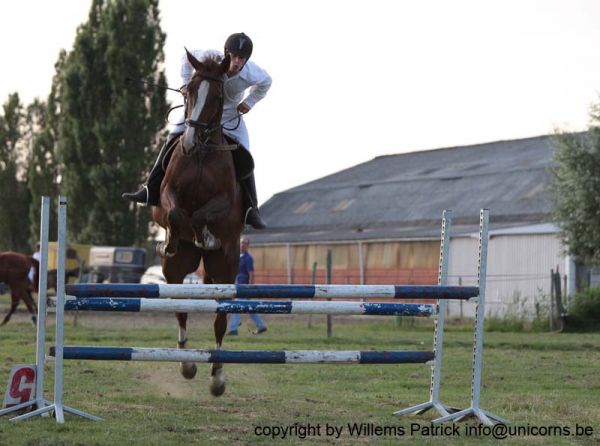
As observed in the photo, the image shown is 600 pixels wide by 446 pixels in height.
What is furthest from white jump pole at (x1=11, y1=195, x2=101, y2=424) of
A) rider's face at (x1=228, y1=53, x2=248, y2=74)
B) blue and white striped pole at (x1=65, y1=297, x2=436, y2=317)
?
rider's face at (x1=228, y1=53, x2=248, y2=74)

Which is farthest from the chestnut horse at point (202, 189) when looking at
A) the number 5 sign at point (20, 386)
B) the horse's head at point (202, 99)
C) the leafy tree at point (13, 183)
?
the leafy tree at point (13, 183)

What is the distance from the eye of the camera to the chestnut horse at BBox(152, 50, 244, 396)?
894 centimetres

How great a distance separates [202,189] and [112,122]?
3912cm

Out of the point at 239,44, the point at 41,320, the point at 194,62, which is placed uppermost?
the point at 239,44

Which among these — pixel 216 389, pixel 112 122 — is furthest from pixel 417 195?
pixel 216 389

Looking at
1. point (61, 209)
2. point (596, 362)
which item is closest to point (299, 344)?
point (596, 362)

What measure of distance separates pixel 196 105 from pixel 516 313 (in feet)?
63.3

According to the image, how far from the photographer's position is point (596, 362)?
15.9 metres

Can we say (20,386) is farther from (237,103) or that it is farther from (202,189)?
(237,103)

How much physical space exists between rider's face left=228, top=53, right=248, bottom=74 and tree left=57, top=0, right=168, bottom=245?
124ft

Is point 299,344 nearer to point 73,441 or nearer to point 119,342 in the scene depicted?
point 119,342

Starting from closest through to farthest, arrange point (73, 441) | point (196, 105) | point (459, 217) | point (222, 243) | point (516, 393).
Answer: point (73, 441), point (196, 105), point (222, 243), point (516, 393), point (459, 217)

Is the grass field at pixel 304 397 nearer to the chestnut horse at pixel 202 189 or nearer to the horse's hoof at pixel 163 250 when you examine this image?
the chestnut horse at pixel 202 189

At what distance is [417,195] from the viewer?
47.6 metres
